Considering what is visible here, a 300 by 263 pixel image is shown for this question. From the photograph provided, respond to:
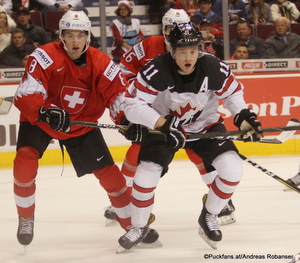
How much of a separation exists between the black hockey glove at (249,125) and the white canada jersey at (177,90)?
77mm

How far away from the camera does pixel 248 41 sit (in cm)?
609

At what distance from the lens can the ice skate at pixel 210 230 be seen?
10.3 ft

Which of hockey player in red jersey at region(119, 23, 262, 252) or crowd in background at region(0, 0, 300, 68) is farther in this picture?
crowd in background at region(0, 0, 300, 68)

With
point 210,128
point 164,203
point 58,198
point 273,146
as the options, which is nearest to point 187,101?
point 210,128

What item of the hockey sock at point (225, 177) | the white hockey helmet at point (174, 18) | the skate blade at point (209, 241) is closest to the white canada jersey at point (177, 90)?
the hockey sock at point (225, 177)

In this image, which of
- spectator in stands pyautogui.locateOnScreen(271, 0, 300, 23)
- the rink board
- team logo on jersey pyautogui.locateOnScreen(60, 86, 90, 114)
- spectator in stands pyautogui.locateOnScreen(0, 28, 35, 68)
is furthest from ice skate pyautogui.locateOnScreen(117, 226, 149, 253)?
spectator in stands pyautogui.locateOnScreen(271, 0, 300, 23)

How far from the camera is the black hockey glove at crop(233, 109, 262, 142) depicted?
2.97 meters

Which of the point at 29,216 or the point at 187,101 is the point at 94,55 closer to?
the point at 187,101

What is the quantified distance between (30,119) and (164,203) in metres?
1.49

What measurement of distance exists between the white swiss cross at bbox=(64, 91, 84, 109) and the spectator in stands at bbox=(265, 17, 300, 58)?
3.27 metres

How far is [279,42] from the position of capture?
6125 mm

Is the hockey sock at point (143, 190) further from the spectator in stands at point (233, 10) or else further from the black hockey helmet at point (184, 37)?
the spectator in stands at point (233, 10)

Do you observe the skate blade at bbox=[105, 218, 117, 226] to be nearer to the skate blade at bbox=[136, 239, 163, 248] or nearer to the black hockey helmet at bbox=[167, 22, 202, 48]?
the skate blade at bbox=[136, 239, 163, 248]

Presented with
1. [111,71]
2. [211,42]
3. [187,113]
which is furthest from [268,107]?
[111,71]
